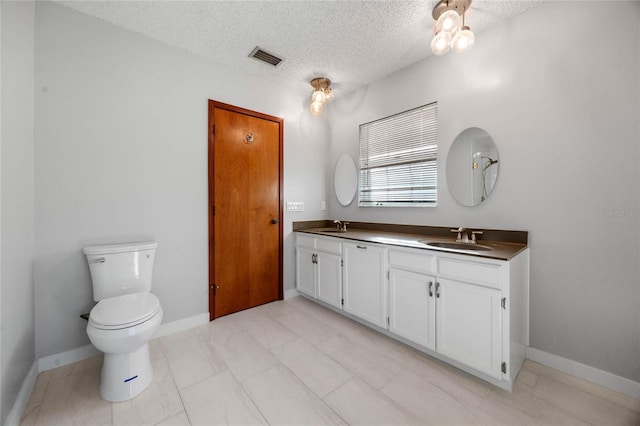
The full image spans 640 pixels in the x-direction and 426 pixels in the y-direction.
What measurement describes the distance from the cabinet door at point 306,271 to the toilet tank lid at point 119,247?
4.91 feet

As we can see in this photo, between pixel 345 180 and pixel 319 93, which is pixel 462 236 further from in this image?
pixel 319 93

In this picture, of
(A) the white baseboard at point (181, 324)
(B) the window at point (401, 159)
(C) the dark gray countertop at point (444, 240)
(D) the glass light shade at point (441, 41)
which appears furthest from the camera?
(B) the window at point (401, 159)

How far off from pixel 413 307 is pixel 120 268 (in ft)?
7.24

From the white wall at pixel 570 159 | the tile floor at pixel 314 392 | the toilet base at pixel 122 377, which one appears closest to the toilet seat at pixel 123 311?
the toilet base at pixel 122 377

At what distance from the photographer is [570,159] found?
1701 millimetres

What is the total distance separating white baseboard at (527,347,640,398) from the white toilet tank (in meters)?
2.98

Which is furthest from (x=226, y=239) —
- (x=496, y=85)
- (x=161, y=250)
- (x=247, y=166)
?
(x=496, y=85)

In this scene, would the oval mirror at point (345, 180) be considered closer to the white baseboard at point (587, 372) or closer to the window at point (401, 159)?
the window at point (401, 159)

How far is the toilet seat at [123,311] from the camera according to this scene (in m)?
1.43

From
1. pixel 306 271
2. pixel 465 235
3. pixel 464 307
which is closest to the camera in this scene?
pixel 464 307

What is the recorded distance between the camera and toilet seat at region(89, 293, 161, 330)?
1.43 m

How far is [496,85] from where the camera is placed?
2.01 meters

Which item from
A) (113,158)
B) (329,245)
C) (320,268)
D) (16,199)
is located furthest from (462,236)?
(16,199)

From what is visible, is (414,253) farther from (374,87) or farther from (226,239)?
(374,87)
